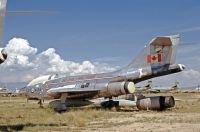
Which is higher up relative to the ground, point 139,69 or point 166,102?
point 139,69

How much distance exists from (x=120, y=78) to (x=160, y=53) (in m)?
4.25

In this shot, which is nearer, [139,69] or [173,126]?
[173,126]

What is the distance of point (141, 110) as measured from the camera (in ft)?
110

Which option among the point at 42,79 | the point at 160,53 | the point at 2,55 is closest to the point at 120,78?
the point at 160,53

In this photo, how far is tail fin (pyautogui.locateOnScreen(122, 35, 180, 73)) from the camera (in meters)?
33.6

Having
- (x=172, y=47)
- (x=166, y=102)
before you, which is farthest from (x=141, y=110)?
(x=172, y=47)

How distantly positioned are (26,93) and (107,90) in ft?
36.4

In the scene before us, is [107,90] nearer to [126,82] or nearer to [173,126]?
[126,82]

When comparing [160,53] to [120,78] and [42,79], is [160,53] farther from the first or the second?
[42,79]

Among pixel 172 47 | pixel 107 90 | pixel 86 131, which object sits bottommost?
pixel 86 131

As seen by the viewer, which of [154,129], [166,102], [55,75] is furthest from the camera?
[55,75]

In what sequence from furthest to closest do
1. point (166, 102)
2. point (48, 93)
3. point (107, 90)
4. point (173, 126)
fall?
point (48, 93) < point (107, 90) < point (166, 102) < point (173, 126)

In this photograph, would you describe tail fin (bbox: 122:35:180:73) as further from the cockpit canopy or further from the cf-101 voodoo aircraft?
the cockpit canopy

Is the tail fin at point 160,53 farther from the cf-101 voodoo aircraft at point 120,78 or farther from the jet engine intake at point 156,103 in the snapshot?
the jet engine intake at point 156,103
